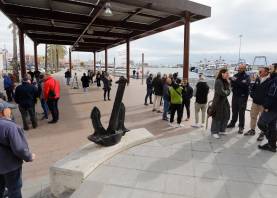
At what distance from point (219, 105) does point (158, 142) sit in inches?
68.5

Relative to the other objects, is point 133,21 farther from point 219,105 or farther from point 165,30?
point 219,105

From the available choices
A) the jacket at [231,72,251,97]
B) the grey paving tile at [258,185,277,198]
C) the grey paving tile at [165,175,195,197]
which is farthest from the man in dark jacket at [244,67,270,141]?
the grey paving tile at [165,175,195,197]

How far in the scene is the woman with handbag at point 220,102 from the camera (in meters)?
5.70

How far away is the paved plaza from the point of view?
11.0 feet

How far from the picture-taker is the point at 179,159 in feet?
14.7

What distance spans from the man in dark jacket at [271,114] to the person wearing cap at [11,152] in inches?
172

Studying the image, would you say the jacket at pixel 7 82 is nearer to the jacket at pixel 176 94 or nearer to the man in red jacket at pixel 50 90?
the man in red jacket at pixel 50 90

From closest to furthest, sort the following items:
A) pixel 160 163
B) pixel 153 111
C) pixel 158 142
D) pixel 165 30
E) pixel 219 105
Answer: pixel 160 163 → pixel 158 142 → pixel 219 105 → pixel 153 111 → pixel 165 30

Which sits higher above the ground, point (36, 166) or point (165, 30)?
point (165, 30)

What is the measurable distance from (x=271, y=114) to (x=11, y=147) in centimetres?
462

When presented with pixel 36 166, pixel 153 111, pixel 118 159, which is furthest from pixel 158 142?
pixel 153 111

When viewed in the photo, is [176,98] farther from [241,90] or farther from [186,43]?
[186,43]

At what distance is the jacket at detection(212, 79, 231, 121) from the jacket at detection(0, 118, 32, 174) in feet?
14.3

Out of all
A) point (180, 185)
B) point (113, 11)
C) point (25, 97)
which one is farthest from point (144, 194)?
point (113, 11)
